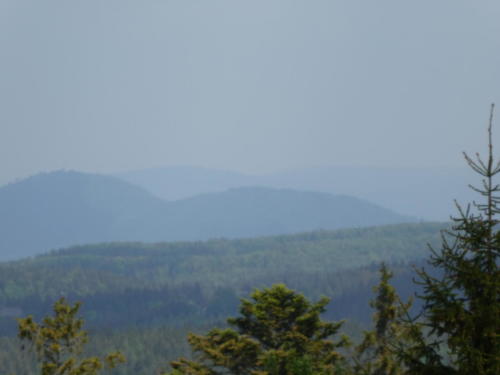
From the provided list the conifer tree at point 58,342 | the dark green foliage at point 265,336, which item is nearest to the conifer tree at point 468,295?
the dark green foliage at point 265,336

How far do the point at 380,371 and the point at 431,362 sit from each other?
17.7m

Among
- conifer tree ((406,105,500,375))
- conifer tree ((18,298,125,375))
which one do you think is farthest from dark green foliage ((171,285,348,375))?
conifer tree ((406,105,500,375))

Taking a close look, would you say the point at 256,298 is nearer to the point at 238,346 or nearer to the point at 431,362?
the point at 238,346

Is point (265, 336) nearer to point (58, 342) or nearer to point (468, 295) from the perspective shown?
point (58, 342)

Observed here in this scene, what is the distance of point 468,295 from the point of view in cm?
1345

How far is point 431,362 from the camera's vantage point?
44.4ft

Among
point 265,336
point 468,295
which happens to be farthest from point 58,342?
Result: point 468,295

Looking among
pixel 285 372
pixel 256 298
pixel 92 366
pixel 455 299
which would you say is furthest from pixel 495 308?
pixel 92 366

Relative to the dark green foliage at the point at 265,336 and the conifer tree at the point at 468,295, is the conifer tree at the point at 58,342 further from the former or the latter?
the conifer tree at the point at 468,295

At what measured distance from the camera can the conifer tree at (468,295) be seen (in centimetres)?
1297

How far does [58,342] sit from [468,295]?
18.4m

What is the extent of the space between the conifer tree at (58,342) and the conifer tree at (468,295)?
602 inches

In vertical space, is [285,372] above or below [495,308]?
below

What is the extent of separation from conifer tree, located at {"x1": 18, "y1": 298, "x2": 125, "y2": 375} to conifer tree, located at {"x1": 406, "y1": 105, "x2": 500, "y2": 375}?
15298 millimetres
